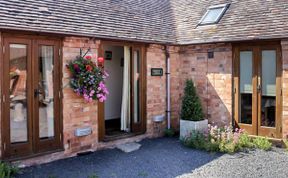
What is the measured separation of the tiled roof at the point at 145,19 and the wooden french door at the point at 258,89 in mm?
608

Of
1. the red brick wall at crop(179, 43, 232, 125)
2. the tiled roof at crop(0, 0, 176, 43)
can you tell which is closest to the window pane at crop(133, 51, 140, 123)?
the tiled roof at crop(0, 0, 176, 43)

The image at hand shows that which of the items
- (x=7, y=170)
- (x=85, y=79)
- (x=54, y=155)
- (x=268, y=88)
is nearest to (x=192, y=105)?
(x=268, y=88)

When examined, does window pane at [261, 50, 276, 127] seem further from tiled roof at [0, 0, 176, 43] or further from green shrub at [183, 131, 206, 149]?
tiled roof at [0, 0, 176, 43]

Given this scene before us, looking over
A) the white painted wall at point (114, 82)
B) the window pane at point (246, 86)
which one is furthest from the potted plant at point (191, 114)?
the white painted wall at point (114, 82)

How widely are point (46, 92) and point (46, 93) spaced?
2 cm

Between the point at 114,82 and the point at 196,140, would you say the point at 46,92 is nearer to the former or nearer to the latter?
the point at 196,140

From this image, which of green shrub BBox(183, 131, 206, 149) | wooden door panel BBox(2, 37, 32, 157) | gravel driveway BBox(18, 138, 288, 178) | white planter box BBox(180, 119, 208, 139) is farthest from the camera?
white planter box BBox(180, 119, 208, 139)

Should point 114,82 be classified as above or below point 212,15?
below

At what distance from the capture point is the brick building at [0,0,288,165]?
267 inches

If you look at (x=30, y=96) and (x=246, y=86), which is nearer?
(x=30, y=96)

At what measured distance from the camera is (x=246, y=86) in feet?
29.7

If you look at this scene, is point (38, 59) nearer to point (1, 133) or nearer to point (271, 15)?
point (1, 133)

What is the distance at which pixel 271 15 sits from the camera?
8.87 m

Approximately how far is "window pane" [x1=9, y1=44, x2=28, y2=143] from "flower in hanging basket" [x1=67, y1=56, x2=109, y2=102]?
1.06 m
